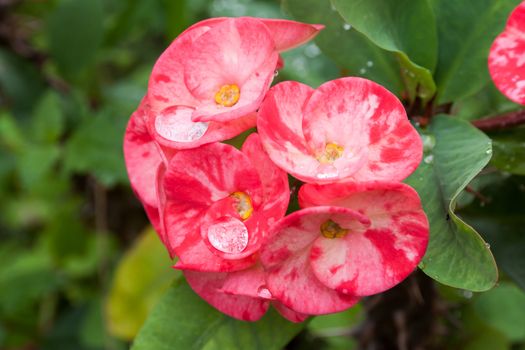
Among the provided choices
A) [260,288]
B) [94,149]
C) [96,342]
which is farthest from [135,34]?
[260,288]

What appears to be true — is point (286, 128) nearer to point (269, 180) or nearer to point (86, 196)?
point (269, 180)

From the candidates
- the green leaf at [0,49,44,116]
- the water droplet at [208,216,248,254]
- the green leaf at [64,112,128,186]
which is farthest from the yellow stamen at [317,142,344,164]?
the green leaf at [0,49,44,116]

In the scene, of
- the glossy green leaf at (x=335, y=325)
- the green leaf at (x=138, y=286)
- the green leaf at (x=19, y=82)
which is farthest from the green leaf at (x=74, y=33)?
the glossy green leaf at (x=335, y=325)

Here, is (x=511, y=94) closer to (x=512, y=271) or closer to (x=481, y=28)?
(x=481, y=28)

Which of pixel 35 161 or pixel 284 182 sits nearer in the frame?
pixel 284 182

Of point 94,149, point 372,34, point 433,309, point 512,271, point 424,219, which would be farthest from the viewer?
point 94,149

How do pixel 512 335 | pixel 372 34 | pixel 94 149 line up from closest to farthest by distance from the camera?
1. pixel 372 34
2. pixel 512 335
3. pixel 94 149

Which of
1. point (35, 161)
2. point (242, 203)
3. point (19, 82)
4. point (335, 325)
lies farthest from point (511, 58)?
point (19, 82)
